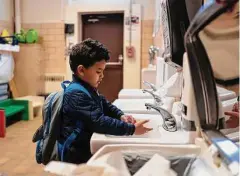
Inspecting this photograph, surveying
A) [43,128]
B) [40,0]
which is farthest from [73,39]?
[43,128]

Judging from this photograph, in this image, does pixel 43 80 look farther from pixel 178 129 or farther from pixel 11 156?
pixel 178 129

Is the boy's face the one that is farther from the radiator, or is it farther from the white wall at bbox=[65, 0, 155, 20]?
the radiator

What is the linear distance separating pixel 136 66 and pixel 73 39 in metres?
1.24

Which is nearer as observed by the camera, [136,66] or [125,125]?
[125,125]

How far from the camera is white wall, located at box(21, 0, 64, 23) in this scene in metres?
5.16

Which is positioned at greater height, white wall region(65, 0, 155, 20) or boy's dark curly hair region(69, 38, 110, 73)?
white wall region(65, 0, 155, 20)

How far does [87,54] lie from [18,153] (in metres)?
2.23

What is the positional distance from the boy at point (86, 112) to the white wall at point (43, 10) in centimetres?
408

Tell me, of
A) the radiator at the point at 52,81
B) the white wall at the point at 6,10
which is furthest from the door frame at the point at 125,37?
the white wall at the point at 6,10

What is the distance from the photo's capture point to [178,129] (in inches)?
54.9

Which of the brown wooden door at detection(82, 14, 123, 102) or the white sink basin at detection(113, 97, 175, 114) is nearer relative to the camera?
the white sink basin at detection(113, 97, 175, 114)

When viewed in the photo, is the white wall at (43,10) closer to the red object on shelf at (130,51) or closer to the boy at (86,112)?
the red object on shelf at (130,51)

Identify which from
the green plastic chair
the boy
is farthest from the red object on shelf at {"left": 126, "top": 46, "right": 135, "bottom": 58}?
the boy

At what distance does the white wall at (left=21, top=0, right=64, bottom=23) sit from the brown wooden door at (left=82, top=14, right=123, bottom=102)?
472 millimetres
